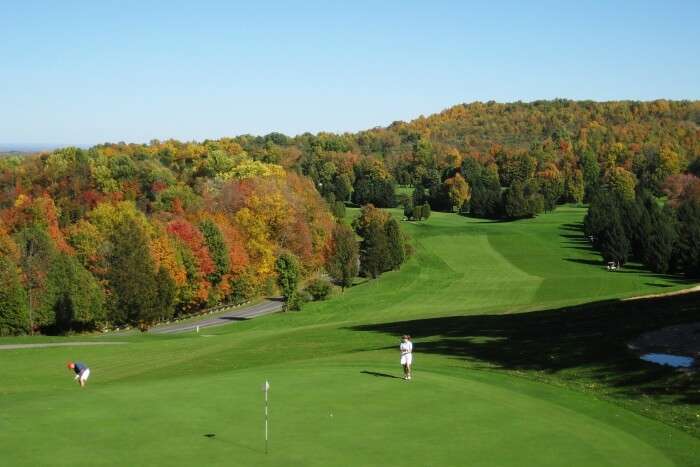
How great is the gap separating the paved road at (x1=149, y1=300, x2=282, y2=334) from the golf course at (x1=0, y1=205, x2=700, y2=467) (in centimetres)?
2681

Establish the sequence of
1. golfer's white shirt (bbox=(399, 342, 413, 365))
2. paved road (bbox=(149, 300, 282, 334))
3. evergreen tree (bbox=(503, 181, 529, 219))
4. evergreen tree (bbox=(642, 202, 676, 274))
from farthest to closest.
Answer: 1. evergreen tree (bbox=(503, 181, 529, 219))
2. evergreen tree (bbox=(642, 202, 676, 274))
3. paved road (bbox=(149, 300, 282, 334))
4. golfer's white shirt (bbox=(399, 342, 413, 365))

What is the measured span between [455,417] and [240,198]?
7948 centimetres

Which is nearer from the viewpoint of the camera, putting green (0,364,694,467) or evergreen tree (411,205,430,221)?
putting green (0,364,694,467)

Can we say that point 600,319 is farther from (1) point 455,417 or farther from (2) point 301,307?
(2) point 301,307

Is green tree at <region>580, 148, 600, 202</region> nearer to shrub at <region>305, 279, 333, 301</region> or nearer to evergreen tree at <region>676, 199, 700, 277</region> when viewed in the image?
evergreen tree at <region>676, 199, 700, 277</region>

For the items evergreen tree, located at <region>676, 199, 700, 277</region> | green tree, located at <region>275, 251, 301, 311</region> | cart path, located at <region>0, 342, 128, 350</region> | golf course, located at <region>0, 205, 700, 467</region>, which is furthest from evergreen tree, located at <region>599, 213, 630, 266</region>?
cart path, located at <region>0, 342, 128, 350</region>

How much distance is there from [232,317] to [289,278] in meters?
6.72

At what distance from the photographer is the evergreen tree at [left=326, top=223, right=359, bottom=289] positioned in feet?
313

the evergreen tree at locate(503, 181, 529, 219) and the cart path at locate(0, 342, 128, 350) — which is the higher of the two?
the evergreen tree at locate(503, 181, 529, 219)

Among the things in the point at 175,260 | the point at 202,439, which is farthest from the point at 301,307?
the point at 202,439

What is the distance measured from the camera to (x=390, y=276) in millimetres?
100875

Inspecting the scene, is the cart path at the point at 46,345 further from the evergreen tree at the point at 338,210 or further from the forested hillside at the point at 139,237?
the evergreen tree at the point at 338,210

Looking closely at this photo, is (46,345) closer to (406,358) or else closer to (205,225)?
(406,358)

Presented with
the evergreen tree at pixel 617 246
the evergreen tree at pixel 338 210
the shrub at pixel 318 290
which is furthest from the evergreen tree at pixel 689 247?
the evergreen tree at pixel 338 210
